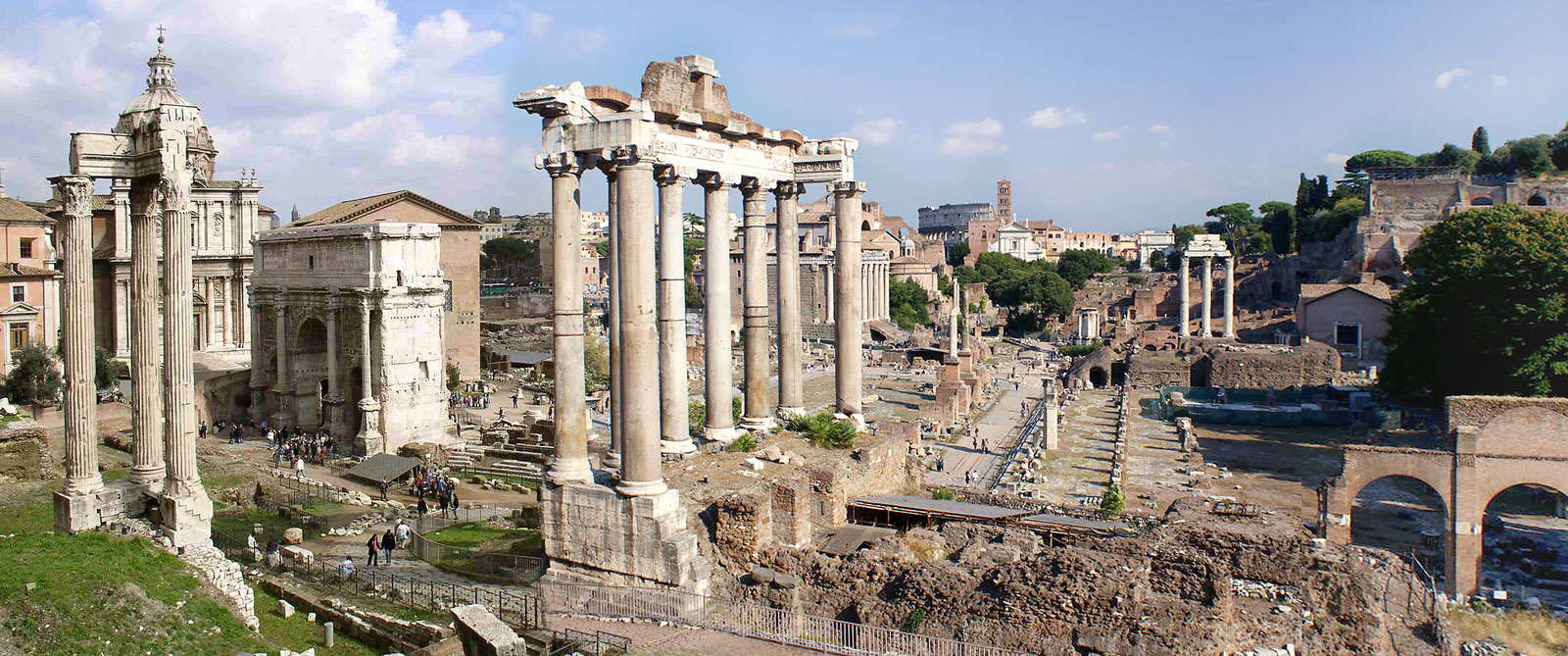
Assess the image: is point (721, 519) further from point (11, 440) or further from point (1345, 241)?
point (1345, 241)

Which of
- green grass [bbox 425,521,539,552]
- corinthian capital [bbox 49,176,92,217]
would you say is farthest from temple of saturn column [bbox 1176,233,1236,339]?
corinthian capital [bbox 49,176,92,217]

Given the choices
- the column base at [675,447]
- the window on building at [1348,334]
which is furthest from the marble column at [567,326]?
the window on building at [1348,334]

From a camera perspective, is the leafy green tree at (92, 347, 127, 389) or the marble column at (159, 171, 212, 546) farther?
the leafy green tree at (92, 347, 127, 389)

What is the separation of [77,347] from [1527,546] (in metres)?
25.9

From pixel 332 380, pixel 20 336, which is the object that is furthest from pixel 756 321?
pixel 20 336

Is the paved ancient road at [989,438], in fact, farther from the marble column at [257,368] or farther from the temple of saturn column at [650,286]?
the marble column at [257,368]

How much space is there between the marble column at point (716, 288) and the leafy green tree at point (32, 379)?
22.7 m

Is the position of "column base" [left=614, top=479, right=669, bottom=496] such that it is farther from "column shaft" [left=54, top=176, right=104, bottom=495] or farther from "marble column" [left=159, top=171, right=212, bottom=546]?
"column shaft" [left=54, top=176, right=104, bottom=495]

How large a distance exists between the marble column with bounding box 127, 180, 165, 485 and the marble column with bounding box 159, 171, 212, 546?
221 mm

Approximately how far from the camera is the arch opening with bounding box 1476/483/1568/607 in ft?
62.3

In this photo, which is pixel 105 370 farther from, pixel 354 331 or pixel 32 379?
pixel 354 331

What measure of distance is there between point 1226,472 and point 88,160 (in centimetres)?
2762

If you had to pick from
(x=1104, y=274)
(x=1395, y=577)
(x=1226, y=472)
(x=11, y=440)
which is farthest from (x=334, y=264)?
(x=1104, y=274)

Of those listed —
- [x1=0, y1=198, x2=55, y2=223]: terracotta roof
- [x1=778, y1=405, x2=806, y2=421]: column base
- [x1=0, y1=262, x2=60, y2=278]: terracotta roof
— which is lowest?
[x1=778, y1=405, x2=806, y2=421]: column base
